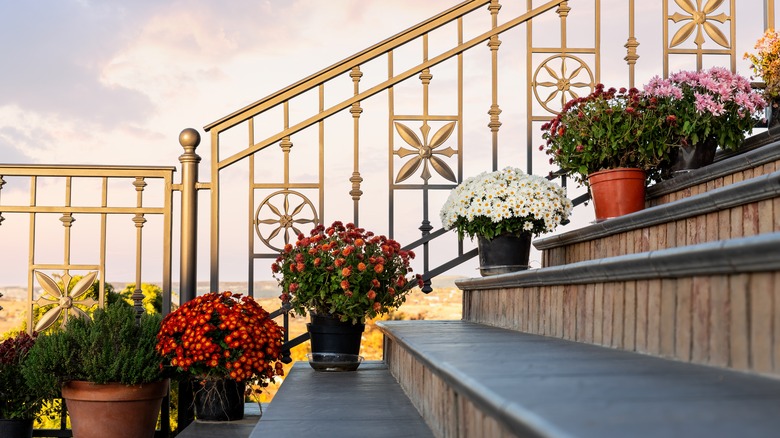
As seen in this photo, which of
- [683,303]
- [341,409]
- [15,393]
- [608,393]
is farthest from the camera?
[15,393]

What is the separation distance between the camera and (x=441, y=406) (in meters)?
1.87

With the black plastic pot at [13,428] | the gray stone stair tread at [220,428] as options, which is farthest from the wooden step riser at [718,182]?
the black plastic pot at [13,428]

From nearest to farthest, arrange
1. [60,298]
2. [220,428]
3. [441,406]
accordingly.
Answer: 1. [441,406]
2. [220,428]
3. [60,298]

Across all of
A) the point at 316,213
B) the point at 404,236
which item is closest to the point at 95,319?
the point at 316,213

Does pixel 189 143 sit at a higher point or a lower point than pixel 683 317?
higher

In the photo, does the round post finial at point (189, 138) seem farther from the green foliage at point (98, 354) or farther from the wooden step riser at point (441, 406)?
the wooden step riser at point (441, 406)

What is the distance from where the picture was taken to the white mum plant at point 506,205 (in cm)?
343

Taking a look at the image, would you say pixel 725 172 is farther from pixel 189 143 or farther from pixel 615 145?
pixel 189 143

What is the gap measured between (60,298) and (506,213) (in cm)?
225

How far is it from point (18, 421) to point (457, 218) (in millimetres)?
2269

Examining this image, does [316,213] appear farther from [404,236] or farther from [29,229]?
[29,229]

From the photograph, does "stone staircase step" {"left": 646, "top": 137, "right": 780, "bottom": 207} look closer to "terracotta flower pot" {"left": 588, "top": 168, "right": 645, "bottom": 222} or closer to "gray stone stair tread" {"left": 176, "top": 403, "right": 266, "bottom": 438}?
"terracotta flower pot" {"left": 588, "top": 168, "right": 645, "bottom": 222}

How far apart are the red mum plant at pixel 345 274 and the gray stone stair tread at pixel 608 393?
60.2 inches

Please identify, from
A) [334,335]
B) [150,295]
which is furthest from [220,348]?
[150,295]
